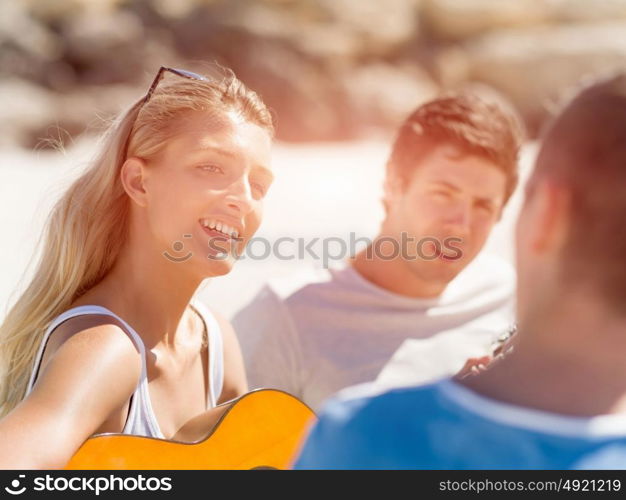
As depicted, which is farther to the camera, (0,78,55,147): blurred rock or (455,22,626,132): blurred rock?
(455,22,626,132): blurred rock

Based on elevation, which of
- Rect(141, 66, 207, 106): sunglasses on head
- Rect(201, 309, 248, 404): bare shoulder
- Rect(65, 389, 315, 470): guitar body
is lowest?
Rect(65, 389, 315, 470): guitar body

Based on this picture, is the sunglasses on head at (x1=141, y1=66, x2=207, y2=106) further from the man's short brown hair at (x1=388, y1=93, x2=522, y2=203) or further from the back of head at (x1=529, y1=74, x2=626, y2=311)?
the back of head at (x1=529, y1=74, x2=626, y2=311)

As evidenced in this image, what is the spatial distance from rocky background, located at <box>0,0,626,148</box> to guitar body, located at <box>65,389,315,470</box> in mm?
9848

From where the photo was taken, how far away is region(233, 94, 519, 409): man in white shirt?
2377mm

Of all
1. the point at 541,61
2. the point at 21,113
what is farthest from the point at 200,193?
the point at 541,61

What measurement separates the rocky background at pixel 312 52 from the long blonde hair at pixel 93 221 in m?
9.63

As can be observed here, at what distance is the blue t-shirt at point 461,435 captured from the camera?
2.99 feet

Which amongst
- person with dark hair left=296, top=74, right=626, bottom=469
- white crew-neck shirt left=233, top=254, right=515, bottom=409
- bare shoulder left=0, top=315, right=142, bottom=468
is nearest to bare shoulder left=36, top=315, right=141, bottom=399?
bare shoulder left=0, top=315, right=142, bottom=468

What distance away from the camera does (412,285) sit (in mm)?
2492

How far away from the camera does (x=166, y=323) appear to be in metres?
1.83

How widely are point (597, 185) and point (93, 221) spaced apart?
116cm

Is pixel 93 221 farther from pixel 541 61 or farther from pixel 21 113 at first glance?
pixel 541 61

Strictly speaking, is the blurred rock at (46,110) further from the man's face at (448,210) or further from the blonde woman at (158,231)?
the blonde woman at (158,231)
